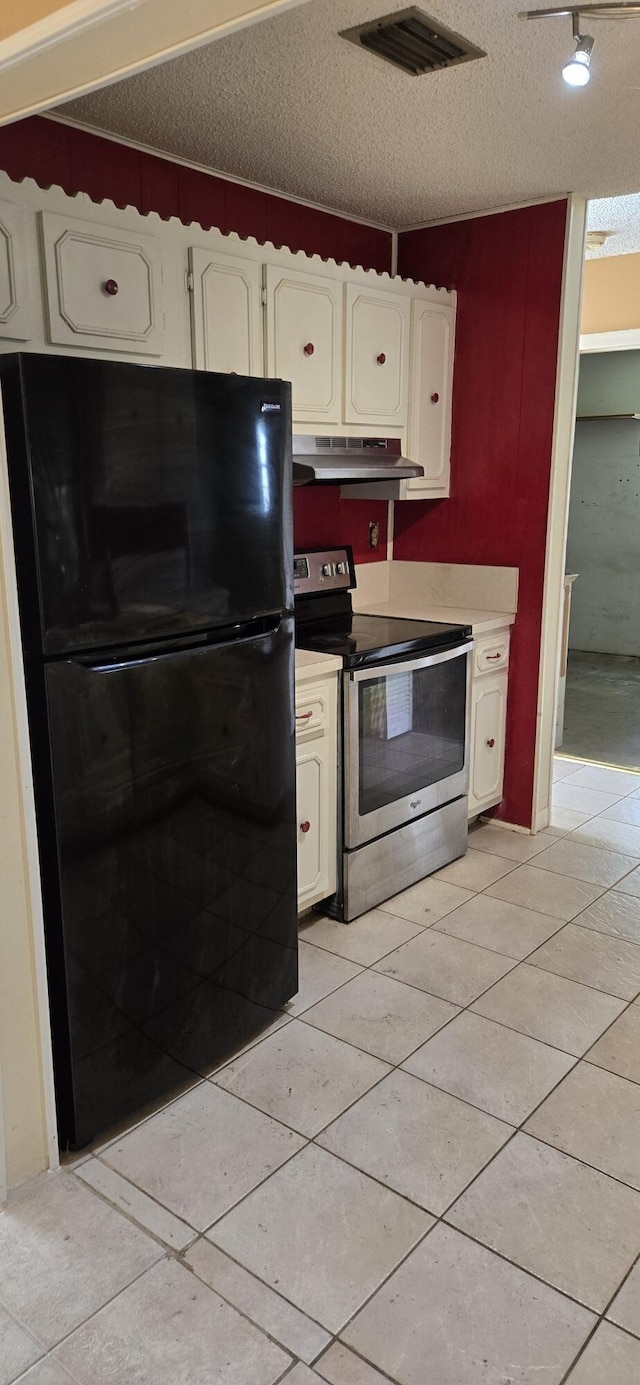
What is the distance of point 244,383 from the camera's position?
207cm

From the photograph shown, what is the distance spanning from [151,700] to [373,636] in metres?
1.34

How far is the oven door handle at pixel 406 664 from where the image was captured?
9.40 ft

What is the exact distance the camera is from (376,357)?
326cm

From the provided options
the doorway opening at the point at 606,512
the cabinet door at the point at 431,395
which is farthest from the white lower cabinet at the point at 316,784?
the doorway opening at the point at 606,512

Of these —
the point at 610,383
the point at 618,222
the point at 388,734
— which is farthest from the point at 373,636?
the point at 610,383

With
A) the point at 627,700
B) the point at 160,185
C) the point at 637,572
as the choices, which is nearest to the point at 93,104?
the point at 160,185

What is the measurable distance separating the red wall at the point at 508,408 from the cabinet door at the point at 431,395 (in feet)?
0.18

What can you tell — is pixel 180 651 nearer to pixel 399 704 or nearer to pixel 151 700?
pixel 151 700

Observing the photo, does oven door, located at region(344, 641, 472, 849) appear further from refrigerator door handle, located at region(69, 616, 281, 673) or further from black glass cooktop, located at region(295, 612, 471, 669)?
refrigerator door handle, located at region(69, 616, 281, 673)

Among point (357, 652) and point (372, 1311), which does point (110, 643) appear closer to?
point (357, 652)

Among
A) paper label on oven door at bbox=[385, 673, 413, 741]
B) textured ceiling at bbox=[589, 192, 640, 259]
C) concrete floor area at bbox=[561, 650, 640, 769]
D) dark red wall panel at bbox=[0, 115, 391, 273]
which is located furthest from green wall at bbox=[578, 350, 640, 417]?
paper label on oven door at bbox=[385, 673, 413, 741]

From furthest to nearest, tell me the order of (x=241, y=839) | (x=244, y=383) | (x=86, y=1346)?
(x=241, y=839) < (x=244, y=383) < (x=86, y=1346)

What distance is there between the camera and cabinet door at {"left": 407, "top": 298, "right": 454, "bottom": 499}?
11.4 ft

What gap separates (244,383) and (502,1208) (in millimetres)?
1857
